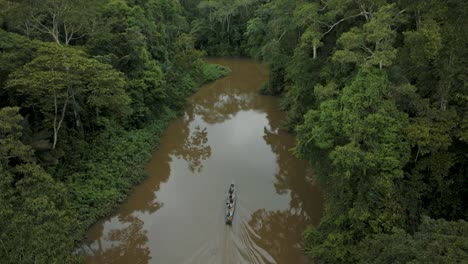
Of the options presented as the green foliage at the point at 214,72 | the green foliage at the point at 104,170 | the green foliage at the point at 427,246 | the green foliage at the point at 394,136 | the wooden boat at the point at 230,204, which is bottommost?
the green foliage at the point at 427,246

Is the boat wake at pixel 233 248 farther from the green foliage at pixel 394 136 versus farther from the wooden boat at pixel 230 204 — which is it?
the green foliage at pixel 394 136

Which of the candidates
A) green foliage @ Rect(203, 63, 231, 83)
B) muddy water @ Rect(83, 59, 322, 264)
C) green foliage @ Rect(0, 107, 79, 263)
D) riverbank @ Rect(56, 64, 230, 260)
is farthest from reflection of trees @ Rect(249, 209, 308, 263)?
green foliage @ Rect(203, 63, 231, 83)

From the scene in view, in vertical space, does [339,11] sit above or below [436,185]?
above

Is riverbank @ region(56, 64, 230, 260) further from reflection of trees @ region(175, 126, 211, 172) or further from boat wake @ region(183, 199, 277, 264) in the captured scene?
boat wake @ region(183, 199, 277, 264)

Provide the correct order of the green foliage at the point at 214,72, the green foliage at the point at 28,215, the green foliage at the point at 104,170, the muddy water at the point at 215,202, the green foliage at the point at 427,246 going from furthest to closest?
the green foliage at the point at 214,72
the green foliage at the point at 104,170
the muddy water at the point at 215,202
the green foliage at the point at 28,215
the green foliage at the point at 427,246

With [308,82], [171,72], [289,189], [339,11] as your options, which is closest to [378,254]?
[289,189]

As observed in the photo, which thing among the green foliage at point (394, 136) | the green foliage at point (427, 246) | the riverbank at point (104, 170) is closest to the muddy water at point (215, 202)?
the riverbank at point (104, 170)

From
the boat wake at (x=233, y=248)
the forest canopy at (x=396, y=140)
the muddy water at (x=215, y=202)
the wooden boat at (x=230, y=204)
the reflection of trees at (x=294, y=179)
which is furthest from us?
the reflection of trees at (x=294, y=179)

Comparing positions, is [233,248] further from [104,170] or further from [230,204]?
[104,170]

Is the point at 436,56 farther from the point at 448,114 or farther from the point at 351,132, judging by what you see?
the point at 351,132
